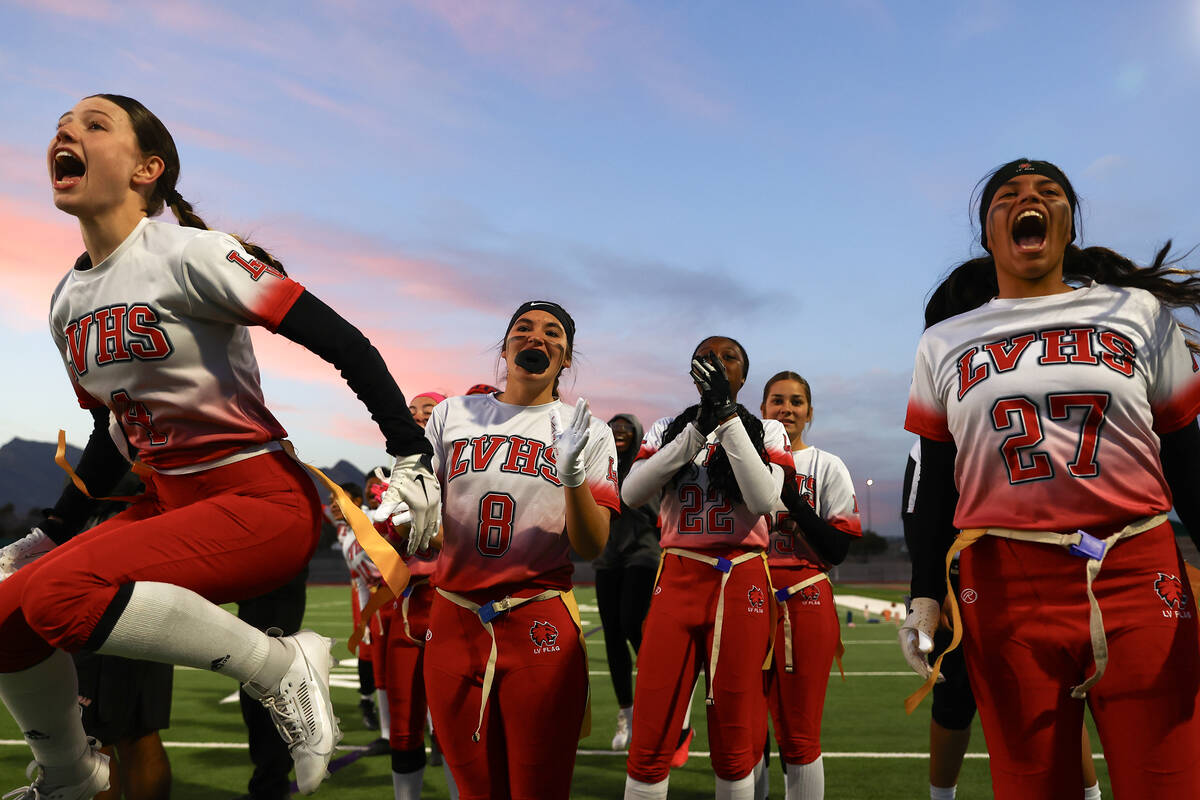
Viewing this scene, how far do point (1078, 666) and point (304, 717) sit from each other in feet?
7.15

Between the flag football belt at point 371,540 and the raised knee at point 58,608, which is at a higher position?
the flag football belt at point 371,540

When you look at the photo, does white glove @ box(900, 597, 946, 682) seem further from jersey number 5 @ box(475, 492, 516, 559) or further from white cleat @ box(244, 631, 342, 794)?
white cleat @ box(244, 631, 342, 794)

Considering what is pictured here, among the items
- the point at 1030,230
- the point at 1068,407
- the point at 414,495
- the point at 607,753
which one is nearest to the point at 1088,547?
the point at 1068,407

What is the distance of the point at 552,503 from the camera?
12.3 ft

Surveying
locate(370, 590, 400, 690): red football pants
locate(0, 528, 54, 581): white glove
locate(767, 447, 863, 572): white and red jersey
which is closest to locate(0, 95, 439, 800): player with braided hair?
locate(0, 528, 54, 581): white glove

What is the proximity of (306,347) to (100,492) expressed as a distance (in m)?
1.21

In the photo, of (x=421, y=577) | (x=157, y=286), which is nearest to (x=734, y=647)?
(x=421, y=577)

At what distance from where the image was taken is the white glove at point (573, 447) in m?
3.41

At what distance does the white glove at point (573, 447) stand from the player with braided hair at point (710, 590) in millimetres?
1002

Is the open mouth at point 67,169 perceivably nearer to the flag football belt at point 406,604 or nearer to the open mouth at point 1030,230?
the open mouth at point 1030,230

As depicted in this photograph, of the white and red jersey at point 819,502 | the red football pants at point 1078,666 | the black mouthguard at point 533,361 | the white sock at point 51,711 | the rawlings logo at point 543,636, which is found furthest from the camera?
the white and red jersey at point 819,502

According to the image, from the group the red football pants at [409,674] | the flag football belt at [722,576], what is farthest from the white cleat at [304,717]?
the red football pants at [409,674]

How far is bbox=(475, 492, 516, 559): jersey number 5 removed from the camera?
3.68 meters

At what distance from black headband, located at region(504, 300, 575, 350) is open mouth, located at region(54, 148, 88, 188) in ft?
5.68
